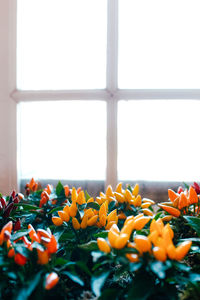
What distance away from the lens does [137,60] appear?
126 cm

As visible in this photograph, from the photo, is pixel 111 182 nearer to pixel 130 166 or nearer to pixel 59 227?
pixel 130 166

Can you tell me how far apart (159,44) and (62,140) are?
670mm

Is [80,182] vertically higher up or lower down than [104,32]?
lower down

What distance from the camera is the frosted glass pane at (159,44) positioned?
4.01 feet

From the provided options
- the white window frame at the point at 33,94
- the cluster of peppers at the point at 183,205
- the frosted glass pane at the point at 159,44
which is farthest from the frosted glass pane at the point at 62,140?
the cluster of peppers at the point at 183,205

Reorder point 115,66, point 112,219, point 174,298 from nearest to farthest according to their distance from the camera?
point 174,298, point 112,219, point 115,66

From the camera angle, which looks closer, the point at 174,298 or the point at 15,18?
the point at 174,298

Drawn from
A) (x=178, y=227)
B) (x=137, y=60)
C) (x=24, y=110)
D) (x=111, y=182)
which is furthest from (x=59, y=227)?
(x=137, y=60)

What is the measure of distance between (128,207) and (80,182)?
0.51 meters

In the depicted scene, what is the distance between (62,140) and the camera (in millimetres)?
1305

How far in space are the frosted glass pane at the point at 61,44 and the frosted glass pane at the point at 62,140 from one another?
117 mm

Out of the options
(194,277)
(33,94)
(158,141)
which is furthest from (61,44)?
(194,277)

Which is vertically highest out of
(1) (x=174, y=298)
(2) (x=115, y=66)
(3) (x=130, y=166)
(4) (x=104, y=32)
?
(4) (x=104, y=32)

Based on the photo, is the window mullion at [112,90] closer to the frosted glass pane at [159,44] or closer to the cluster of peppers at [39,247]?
the frosted glass pane at [159,44]
